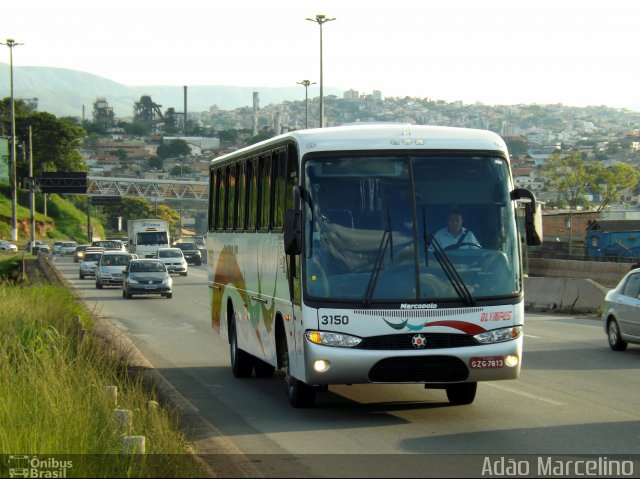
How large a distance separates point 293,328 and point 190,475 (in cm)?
429

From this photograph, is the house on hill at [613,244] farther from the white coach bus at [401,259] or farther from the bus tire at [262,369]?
the white coach bus at [401,259]

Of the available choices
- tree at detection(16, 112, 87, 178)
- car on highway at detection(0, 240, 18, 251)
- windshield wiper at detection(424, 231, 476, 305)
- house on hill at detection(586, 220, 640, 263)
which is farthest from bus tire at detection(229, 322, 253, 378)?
tree at detection(16, 112, 87, 178)

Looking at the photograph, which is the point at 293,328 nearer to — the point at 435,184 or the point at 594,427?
the point at 435,184

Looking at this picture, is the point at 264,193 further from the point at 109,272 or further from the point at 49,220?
the point at 49,220

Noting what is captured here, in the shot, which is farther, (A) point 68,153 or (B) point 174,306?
(A) point 68,153

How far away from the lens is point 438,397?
14125 mm

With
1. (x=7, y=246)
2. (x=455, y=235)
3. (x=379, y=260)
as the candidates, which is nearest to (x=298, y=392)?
(x=379, y=260)

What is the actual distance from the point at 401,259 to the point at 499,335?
1232 millimetres

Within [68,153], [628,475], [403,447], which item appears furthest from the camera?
[68,153]

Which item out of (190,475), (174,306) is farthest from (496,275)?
(174,306)

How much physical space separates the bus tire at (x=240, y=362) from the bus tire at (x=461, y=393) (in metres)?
3.98

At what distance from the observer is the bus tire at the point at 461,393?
520 inches

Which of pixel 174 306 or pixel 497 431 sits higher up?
pixel 497 431

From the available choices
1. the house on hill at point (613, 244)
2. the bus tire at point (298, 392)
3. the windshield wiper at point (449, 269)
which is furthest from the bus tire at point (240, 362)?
the house on hill at point (613, 244)
